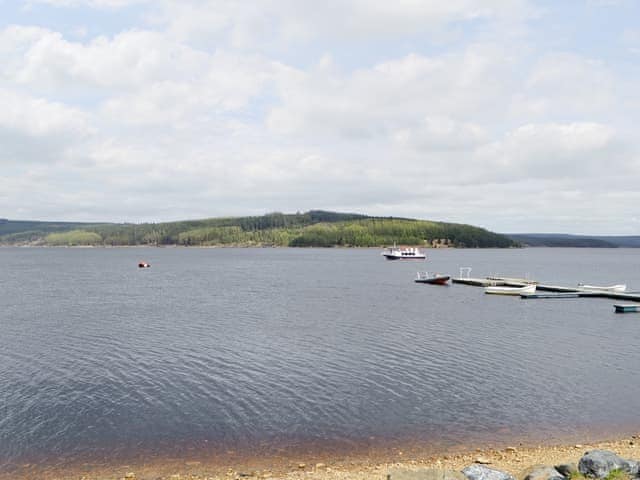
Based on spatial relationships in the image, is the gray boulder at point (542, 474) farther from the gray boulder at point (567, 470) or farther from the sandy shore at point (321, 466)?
the sandy shore at point (321, 466)

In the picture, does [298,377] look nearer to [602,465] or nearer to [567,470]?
[567,470]

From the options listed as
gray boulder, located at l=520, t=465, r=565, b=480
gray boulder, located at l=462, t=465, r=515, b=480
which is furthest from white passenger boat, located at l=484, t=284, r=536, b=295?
gray boulder, located at l=462, t=465, r=515, b=480

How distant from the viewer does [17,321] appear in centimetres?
5269

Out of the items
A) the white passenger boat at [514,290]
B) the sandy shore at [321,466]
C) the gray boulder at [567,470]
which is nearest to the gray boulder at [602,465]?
the gray boulder at [567,470]

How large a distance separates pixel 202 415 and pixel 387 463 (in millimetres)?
9477

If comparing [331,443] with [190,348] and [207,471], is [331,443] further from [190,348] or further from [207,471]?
[190,348]

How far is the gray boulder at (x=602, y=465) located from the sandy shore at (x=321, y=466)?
7.63 feet

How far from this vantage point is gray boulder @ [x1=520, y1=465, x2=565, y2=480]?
595 inches

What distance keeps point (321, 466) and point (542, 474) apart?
7.69 metres

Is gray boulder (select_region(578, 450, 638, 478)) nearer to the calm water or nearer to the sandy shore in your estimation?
the sandy shore

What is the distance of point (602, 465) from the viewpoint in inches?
601

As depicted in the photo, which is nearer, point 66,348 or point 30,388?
point 30,388

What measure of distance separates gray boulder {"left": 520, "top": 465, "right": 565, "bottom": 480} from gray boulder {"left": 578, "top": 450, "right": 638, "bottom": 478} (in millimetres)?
905

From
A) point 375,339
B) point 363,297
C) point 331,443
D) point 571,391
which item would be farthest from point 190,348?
point 363,297
